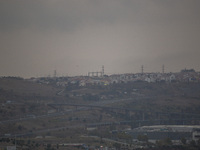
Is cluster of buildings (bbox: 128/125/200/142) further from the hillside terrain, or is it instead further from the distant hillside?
the distant hillside

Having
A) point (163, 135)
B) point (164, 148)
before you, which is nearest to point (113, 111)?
point (163, 135)

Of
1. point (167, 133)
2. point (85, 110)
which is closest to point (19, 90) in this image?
point (85, 110)

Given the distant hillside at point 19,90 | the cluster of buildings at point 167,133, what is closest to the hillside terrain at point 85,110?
the distant hillside at point 19,90

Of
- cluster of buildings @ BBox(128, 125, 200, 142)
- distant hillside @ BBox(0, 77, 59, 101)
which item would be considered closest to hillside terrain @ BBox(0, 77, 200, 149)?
distant hillside @ BBox(0, 77, 59, 101)

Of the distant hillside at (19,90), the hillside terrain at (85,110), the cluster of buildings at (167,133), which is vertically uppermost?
the distant hillside at (19,90)

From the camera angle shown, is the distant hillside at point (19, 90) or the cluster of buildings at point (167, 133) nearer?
the cluster of buildings at point (167, 133)

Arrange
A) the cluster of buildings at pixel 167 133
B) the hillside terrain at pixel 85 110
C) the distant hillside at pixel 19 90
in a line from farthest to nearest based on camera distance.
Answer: the distant hillside at pixel 19 90 → the hillside terrain at pixel 85 110 → the cluster of buildings at pixel 167 133

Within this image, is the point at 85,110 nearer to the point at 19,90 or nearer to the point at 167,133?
the point at 167,133

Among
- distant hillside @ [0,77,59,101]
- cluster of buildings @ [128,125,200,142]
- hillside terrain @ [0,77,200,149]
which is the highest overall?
distant hillside @ [0,77,59,101]

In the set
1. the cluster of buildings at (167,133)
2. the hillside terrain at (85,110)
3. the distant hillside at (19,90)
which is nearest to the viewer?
the cluster of buildings at (167,133)

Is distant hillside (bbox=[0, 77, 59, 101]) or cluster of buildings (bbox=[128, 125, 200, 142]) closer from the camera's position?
cluster of buildings (bbox=[128, 125, 200, 142])

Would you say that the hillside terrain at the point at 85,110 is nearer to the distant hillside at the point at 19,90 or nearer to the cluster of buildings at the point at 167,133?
the distant hillside at the point at 19,90

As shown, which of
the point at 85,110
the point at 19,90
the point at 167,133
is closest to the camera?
the point at 167,133
